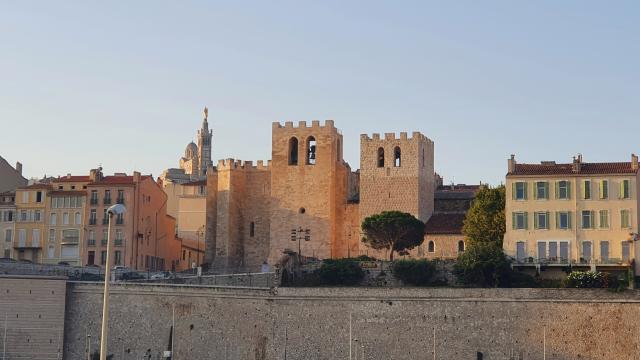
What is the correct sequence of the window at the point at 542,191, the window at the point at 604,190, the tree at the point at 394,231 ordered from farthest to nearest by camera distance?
the tree at the point at 394,231 → the window at the point at 542,191 → the window at the point at 604,190

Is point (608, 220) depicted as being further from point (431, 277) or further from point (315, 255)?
point (315, 255)

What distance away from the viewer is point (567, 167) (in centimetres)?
6406

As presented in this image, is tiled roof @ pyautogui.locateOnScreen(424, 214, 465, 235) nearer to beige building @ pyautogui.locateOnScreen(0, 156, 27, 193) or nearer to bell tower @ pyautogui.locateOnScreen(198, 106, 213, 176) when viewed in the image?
beige building @ pyautogui.locateOnScreen(0, 156, 27, 193)

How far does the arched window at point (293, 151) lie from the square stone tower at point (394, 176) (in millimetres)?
4312

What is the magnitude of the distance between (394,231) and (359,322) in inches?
571

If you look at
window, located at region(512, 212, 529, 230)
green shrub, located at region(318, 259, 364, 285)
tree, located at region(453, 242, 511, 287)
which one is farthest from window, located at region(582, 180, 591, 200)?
green shrub, located at region(318, 259, 364, 285)

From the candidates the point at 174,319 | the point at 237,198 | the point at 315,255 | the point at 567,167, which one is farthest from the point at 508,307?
the point at 237,198

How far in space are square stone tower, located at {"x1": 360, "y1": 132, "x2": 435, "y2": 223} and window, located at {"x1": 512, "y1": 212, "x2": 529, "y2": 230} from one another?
13.6m

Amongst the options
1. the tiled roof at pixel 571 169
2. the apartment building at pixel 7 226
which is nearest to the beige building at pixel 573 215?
the tiled roof at pixel 571 169

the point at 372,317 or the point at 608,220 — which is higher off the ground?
the point at 608,220

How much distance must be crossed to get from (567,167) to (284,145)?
21.8 metres

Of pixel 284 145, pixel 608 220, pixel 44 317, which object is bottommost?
pixel 44 317

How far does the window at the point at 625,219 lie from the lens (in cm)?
6128

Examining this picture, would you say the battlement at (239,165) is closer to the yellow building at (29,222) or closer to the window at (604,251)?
the yellow building at (29,222)
